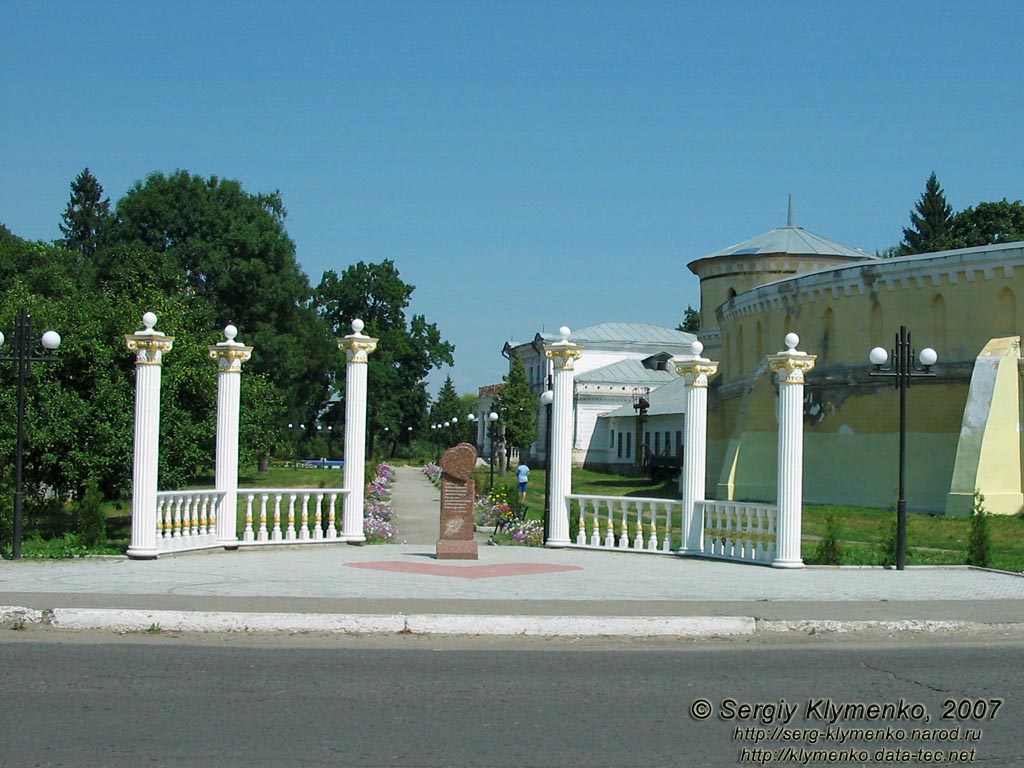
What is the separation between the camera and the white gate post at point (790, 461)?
18.2 meters

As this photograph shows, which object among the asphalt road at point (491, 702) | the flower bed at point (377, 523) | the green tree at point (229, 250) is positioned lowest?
the flower bed at point (377, 523)

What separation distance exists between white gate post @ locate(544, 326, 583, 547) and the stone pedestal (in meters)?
2.65

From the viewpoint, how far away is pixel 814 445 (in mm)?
43500

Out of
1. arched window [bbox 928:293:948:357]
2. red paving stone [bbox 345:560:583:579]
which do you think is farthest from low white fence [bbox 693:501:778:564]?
arched window [bbox 928:293:948:357]

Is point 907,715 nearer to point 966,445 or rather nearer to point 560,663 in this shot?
point 560,663

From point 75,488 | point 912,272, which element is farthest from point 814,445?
point 75,488

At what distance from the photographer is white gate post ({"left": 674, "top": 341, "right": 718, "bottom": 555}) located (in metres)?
19.7

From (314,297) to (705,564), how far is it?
168ft

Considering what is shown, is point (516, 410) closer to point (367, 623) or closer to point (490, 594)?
point (490, 594)

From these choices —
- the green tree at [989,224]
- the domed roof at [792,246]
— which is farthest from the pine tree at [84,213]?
the green tree at [989,224]

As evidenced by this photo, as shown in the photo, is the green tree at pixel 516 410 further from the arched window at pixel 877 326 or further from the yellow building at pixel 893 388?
the arched window at pixel 877 326

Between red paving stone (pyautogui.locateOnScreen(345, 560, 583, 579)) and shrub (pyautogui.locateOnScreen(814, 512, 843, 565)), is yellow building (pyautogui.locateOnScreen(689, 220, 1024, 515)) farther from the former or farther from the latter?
red paving stone (pyautogui.locateOnScreen(345, 560, 583, 579))

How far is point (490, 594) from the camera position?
1418 cm

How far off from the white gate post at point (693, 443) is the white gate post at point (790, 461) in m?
1.53
